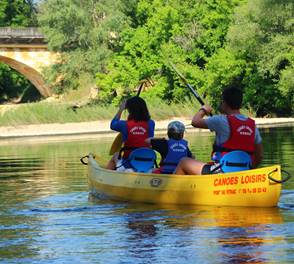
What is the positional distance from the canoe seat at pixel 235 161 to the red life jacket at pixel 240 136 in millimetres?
68

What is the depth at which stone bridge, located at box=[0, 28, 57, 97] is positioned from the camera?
73000 mm

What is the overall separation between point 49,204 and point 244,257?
624cm

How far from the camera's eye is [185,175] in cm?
1432

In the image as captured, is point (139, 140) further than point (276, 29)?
No

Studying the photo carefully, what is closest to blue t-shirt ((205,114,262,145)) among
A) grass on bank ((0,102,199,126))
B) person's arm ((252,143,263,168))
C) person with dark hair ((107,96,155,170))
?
person's arm ((252,143,263,168))

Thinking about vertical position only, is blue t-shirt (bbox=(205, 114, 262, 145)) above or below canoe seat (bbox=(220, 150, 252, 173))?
above

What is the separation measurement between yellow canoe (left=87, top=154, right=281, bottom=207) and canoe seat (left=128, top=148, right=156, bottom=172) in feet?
1.14

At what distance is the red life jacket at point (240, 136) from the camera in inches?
542

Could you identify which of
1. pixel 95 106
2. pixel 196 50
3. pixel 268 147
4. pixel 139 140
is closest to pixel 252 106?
pixel 196 50

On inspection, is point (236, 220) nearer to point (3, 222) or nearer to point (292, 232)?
point (292, 232)

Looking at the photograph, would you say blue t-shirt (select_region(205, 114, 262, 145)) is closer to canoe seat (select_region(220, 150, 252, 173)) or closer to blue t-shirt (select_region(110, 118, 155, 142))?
canoe seat (select_region(220, 150, 252, 173))

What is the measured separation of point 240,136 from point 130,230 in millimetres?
2234

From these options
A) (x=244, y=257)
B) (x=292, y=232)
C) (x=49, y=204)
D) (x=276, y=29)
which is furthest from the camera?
(x=276, y=29)

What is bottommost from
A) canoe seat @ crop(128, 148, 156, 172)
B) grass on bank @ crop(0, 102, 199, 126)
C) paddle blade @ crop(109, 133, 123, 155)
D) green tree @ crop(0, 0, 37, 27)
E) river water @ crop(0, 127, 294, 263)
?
river water @ crop(0, 127, 294, 263)
